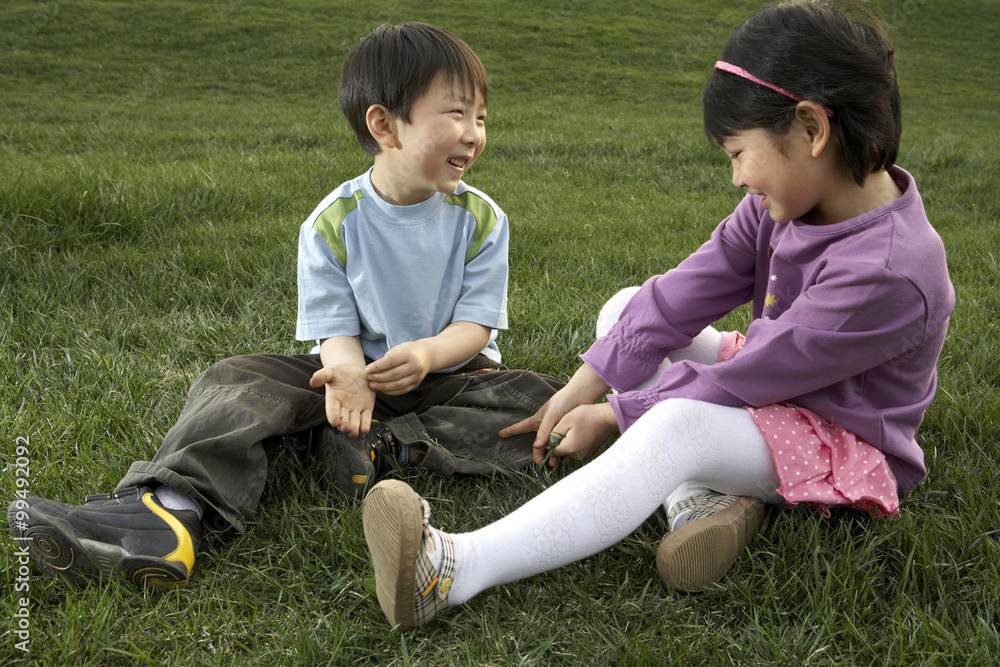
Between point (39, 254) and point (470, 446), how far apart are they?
236 cm

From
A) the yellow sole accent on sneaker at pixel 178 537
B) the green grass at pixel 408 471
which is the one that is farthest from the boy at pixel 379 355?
the green grass at pixel 408 471

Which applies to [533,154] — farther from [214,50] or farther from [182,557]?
[214,50]

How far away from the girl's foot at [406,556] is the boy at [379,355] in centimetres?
48

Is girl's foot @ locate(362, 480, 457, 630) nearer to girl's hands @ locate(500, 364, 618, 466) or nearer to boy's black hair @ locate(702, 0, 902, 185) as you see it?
girl's hands @ locate(500, 364, 618, 466)

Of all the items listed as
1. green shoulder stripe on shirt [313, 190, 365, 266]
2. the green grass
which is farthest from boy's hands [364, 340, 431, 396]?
green shoulder stripe on shirt [313, 190, 365, 266]

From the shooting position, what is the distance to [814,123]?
1673 millimetres

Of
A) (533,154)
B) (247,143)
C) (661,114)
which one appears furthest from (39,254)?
(661,114)

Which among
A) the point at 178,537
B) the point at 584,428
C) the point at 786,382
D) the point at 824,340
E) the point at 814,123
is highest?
the point at 814,123

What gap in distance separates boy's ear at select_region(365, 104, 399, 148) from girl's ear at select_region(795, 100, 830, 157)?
3.33 ft

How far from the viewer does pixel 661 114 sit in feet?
40.0

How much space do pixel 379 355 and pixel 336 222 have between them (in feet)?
1.31

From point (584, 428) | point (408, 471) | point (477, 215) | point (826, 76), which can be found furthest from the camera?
point (477, 215)

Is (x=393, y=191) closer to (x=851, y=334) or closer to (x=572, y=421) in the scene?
(x=572, y=421)

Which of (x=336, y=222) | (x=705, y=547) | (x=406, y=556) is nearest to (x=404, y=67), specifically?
(x=336, y=222)
